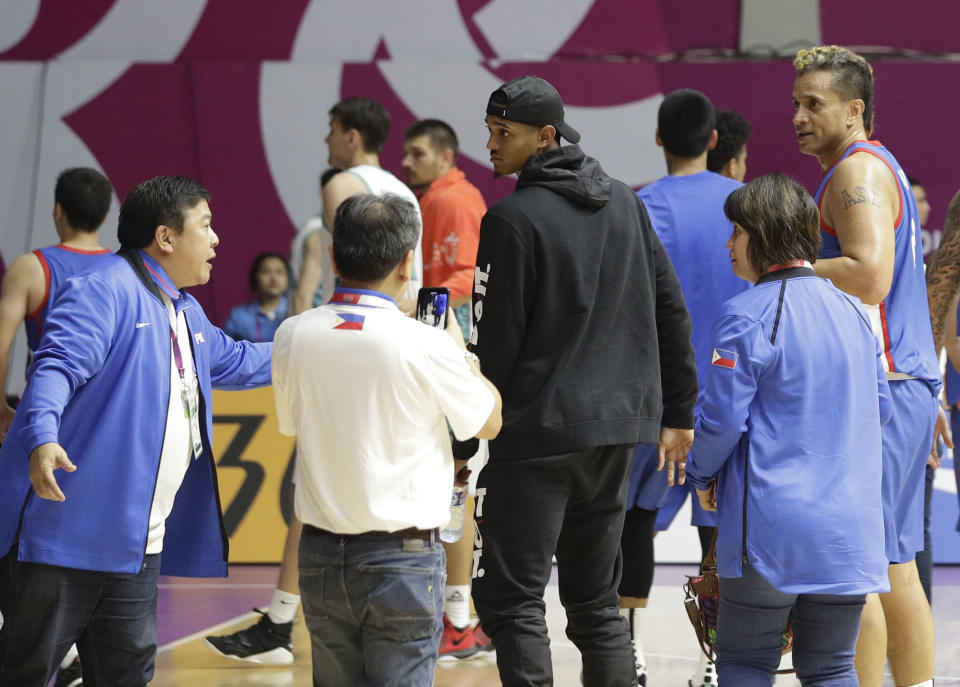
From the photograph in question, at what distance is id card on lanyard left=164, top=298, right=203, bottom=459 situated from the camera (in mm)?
3526

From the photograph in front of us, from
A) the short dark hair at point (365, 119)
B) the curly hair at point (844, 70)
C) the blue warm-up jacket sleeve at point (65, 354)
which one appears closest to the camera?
the blue warm-up jacket sleeve at point (65, 354)

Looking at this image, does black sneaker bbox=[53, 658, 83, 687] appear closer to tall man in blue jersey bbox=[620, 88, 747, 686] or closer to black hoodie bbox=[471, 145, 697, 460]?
tall man in blue jersey bbox=[620, 88, 747, 686]

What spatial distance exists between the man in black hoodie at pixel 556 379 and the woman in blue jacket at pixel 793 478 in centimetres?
35

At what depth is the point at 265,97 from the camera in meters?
9.30

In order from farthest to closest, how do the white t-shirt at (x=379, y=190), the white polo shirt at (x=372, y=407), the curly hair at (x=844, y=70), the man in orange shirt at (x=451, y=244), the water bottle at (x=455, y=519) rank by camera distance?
the white t-shirt at (x=379, y=190)
the man in orange shirt at (x=451, y=244)
the curly hair at (x=844, y=70)
the water bottle at (x=455, y=519)
the white polo shirt at (x=372, y=407)

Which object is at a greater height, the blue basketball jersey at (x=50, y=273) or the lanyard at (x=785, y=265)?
the lanyard at (x=785, y=265)

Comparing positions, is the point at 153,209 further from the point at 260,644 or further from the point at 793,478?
the point at 260,644

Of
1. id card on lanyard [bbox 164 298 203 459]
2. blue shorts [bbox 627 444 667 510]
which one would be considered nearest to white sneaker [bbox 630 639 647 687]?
blue shorts [bbox 627 444 667 510]

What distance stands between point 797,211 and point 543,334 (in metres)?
0.76

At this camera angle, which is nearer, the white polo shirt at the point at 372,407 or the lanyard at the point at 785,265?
the white polo shirt at the point at 372,407

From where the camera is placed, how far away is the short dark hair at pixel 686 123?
4.93 m

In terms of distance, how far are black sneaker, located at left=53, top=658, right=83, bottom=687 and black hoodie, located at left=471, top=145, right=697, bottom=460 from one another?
2210 mm

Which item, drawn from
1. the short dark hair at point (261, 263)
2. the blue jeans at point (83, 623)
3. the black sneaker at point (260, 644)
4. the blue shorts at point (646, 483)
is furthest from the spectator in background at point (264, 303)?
the blue jeans at point (83, 623)

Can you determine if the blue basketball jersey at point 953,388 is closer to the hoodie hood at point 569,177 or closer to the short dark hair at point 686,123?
the short dark hair at point 686,123
